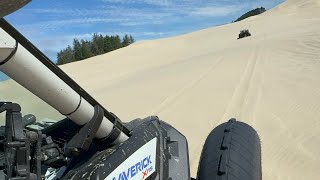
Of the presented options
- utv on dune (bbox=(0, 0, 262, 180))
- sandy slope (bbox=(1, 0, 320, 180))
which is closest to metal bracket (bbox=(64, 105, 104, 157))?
utv on dune (bbox=(0, 0, 262, 180))

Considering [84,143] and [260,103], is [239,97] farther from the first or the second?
[84,143]

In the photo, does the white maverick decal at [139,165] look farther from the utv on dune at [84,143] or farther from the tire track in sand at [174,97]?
the tire track in sand at [174,97]

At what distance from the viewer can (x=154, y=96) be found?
13547mm

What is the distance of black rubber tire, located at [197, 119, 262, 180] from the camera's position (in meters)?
3.09

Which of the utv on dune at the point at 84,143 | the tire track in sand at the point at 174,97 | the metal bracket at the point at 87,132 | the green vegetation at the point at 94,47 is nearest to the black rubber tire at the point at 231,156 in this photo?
the utv on dune at the point at 84,143

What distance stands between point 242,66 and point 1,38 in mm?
15799

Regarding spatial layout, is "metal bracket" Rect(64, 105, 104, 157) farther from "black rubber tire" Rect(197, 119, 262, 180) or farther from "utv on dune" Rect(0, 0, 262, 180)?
"black rubber tire" Rect(197, 119, 262, 180)

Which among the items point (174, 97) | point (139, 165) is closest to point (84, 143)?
point (139, 165)

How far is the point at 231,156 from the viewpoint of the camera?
3238mm

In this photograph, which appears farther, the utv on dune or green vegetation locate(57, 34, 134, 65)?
green vegetation locate(57, 34, 134, 65)

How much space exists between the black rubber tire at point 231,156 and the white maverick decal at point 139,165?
1.87 feet

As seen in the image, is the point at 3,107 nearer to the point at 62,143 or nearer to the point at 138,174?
the point at 138,174

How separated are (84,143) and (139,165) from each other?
448mm

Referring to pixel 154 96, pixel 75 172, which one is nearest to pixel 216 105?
pixel 154 96
